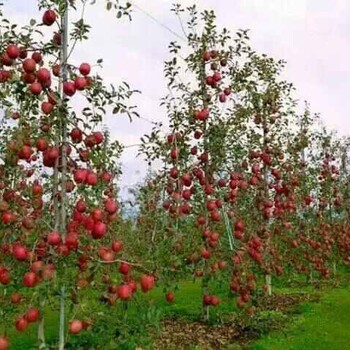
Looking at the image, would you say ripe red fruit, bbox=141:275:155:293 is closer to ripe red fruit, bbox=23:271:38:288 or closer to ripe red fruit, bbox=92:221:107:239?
ripe red fruit, bbox=92:221:107:239

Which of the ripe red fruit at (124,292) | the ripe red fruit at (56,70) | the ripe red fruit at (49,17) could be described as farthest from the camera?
the ripe red fruit at (56,70)

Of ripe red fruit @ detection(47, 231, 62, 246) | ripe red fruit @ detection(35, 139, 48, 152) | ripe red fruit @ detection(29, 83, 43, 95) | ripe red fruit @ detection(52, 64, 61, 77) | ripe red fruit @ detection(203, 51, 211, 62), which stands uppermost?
ripe red fruit @ detection(203, 51, 211, 62)

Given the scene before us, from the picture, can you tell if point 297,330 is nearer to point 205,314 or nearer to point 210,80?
point 205,314

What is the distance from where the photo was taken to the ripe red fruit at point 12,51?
5.01 metres

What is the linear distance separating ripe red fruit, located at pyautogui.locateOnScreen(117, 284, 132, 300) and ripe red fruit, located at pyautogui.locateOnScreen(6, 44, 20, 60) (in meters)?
1.95

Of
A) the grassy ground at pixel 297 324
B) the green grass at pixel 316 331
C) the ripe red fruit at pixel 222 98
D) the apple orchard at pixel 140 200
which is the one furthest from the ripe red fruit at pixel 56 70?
the ripe red fruit at pixel 222 98

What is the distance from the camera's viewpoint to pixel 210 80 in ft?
37.8

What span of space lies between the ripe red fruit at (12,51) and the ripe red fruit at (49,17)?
409 mm

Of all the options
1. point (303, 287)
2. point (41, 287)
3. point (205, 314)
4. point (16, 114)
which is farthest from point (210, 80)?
point (303, 287)

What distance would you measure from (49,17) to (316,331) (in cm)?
872

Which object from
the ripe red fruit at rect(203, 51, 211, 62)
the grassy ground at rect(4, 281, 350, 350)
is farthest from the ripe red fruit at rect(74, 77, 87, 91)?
the ripe red fruit at rect(203, 51, 211, 62)

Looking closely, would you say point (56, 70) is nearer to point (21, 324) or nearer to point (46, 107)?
point (46, 107)

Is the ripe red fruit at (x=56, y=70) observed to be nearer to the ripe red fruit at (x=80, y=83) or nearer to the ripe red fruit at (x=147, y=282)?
the ripe red fruit at (x=80, y=83)

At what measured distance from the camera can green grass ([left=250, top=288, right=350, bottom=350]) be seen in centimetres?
1089
